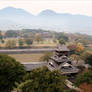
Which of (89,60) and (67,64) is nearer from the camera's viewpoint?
(67,64)

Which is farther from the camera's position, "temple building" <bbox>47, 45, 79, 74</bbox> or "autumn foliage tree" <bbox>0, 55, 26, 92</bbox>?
"temple building" <bbox>47, 45, 79, 74</bbox>

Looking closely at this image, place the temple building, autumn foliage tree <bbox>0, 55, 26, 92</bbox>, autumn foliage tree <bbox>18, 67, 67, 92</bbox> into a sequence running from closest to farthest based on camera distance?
autumn foliage tree <bbox>18, 67, 67, 92</bbox>
autumn foliage tree <bbox>0, 55, 26, 92</bbox>
the temple building

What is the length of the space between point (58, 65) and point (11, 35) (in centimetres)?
6869

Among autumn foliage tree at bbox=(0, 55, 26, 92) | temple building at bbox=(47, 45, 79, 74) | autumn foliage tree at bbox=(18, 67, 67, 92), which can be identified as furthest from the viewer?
temple building at bbox=(47, 45, 79, 74)

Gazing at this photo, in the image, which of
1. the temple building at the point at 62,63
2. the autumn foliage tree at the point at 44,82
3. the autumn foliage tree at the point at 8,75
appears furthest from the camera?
the temple building at the point at 62,63

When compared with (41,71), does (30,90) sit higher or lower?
lower

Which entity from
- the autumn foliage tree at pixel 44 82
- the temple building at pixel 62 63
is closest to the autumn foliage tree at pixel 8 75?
the autumn foliage tree at pixel 44 82

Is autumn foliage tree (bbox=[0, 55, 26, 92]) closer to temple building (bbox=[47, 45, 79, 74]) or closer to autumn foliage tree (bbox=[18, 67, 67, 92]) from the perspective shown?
autumn foliage tree (bbox=[18, 67, 67, 92])

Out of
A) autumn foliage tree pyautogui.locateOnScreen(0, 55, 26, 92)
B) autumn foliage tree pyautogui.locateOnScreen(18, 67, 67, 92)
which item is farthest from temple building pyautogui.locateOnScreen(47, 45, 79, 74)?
autumn foliage tree pyautogui.locateOnScreen(18, 67, 67, 92)

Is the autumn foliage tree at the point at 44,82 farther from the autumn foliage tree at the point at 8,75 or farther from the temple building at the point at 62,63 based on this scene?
the temple building at the point at 62,63

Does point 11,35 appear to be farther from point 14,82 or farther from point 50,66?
point 14,82

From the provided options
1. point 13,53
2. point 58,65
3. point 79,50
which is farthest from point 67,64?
point 13,53

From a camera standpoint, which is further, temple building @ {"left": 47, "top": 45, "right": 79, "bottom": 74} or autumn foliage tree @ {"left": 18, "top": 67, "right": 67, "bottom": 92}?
temple building @ {"left": 47, "top": 45, "right": 79, "bottom": 74}

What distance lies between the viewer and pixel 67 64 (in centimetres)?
2858
